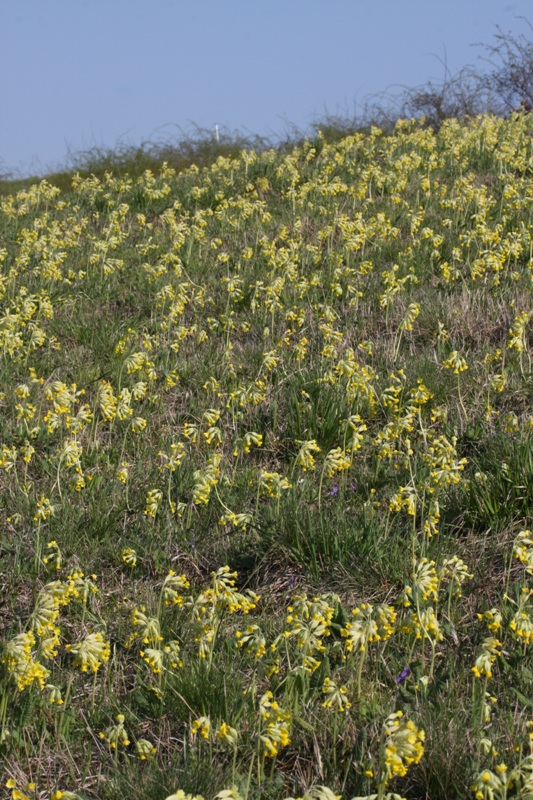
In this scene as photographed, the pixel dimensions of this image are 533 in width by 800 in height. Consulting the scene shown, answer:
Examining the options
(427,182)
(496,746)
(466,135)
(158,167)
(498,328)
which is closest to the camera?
(496,746)

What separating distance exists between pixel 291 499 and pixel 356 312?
2.66 meters

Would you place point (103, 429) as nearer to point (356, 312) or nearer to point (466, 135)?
point (356, 312)

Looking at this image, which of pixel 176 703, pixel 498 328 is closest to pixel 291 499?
pixel 176 703

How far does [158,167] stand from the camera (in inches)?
561

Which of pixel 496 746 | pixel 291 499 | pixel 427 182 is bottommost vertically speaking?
pixel 496 746

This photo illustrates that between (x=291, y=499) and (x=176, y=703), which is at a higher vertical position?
(x=291, y=499)

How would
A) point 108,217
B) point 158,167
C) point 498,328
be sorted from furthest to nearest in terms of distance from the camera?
point 158,167 < point 108,217 < point 498,328

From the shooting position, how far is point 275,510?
4188mm

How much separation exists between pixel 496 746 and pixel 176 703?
108 centimetres

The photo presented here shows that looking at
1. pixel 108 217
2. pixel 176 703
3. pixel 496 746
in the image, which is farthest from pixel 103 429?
pixel 108 217

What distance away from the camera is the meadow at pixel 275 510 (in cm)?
288

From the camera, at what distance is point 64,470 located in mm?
4793

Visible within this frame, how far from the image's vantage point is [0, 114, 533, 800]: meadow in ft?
9.43

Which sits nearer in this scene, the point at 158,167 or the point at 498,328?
the point at 498,328
